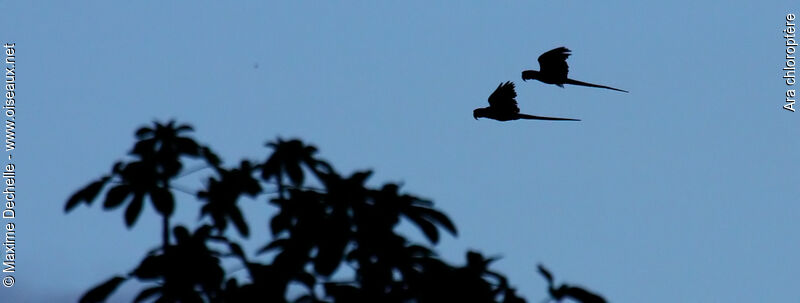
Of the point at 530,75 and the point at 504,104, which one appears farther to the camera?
the point at 530,75

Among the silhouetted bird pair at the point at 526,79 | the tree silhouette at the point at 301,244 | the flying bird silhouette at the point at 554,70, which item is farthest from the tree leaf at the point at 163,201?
the flying bird silhouette at the point at 554,70

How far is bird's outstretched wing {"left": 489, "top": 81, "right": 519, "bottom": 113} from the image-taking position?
21.4 meters

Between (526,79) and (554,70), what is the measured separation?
490 mm

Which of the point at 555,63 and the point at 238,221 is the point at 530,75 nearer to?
the point at 555,63

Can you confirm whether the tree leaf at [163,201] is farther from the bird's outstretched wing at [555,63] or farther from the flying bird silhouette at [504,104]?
the bird's outstretched wing at [555,63]

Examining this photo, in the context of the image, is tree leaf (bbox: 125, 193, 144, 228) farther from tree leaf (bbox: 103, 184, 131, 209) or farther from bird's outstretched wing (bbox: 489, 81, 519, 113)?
bird's outstretched wing (bbox: 489, 81, 519, 113)

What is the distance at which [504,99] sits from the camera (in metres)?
21.5

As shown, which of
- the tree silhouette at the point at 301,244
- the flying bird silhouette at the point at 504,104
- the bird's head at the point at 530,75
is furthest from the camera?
the bird's head at the point at 530,75

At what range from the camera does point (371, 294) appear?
32.6 feet

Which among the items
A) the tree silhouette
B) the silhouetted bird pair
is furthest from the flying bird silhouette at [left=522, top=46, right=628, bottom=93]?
the tree silhouette

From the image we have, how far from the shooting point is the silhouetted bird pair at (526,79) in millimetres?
21375

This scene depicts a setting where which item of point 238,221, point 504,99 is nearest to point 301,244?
point 238,221

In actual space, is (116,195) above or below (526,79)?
below

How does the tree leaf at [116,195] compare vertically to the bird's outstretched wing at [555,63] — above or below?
below
